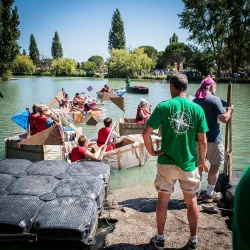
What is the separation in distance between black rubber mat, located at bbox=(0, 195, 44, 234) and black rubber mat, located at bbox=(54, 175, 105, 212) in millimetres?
402

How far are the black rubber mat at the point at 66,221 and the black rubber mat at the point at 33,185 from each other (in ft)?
1.30

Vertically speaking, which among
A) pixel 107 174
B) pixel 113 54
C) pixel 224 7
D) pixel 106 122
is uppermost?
pixel 224 7

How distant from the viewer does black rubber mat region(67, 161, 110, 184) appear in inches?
202

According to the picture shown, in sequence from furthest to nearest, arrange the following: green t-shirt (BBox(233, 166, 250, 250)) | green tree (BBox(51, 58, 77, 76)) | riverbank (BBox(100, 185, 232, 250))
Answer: green tree (BBox(51, 58, 77, 76)) < riverbank (BBox(100, 185, 232, 250)) < green t-shirt (BBox(233, 166, 250, 250))

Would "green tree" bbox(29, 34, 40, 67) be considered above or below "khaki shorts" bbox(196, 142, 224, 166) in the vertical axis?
above

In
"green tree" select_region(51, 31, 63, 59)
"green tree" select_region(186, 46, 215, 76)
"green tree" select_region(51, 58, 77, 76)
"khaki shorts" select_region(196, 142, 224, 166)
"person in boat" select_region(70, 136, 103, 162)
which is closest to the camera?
"khaki shorts" select_region(196, 142, 224, 166)

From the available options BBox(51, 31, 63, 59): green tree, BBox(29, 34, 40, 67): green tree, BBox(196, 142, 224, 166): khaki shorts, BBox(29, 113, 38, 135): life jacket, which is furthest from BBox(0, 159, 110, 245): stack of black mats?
BBox(29, 34, 40, 67): green tree

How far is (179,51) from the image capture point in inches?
3253

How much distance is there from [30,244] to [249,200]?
3.70 meters

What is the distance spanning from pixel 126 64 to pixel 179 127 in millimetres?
67330

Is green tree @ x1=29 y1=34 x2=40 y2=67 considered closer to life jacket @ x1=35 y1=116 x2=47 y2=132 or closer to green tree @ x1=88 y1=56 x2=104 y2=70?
green tree @ x1=88 y1=56 x2=104 y2=70

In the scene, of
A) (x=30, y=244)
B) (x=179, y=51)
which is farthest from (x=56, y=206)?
(x=179, y=51)

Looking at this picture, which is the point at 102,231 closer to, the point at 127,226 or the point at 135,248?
the point at 127,226

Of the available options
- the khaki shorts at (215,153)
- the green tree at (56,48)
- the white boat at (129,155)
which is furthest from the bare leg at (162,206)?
the green tree at (56,48)
